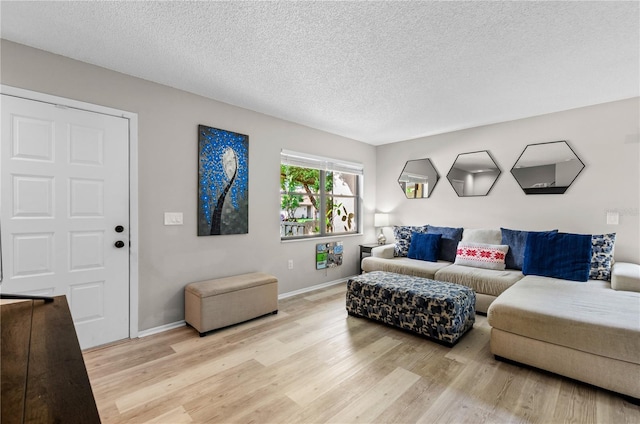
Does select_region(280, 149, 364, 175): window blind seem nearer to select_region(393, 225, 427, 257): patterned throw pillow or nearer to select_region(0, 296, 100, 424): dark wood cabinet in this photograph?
select_region(393, 225, 427, 257): patterned throw pillow

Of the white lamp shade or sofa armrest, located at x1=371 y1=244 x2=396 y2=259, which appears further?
the white lamp shade

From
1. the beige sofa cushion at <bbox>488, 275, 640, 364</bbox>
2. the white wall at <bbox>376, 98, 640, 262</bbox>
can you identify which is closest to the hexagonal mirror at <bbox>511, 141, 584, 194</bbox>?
the white wall at <bbox>376, 98, 640, 262</bbox>

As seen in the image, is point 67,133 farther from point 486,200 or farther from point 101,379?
point 486,200

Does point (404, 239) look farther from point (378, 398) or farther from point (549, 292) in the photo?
point (378, 398)

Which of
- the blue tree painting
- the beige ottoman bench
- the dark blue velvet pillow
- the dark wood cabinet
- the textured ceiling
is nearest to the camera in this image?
the dark wood cabinet

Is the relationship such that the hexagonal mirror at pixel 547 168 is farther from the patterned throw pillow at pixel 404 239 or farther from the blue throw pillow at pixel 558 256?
the patterned throw pillow at pixel 404 239

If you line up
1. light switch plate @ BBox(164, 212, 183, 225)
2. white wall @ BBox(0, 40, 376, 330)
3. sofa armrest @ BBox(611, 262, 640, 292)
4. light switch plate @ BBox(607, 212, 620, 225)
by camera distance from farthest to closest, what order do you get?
light switch plate @ BBox(607, 212, 620, 225)
light switch plate @ BBox(164, 212, 183, 225)
sofa armrest @ BBox(611, 262, 640, 292)
white wall @ BBox(0, 40, 376, 330)

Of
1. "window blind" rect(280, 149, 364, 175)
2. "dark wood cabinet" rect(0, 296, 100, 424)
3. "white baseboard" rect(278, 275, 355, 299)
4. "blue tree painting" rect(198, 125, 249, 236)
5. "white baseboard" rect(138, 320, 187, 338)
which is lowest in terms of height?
"white baseboard" rect(138, 320, 187, 338)

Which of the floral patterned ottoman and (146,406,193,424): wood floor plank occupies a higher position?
the floral patterned ottoman

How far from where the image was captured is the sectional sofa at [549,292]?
184 cm

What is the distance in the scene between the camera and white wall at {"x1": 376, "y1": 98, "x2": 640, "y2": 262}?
3.11m

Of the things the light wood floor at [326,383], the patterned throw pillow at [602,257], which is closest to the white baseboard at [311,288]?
the light wood floor at [326,383]

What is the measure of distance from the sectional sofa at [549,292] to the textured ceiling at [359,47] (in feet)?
5.45

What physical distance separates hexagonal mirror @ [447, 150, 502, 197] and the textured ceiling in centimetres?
93
